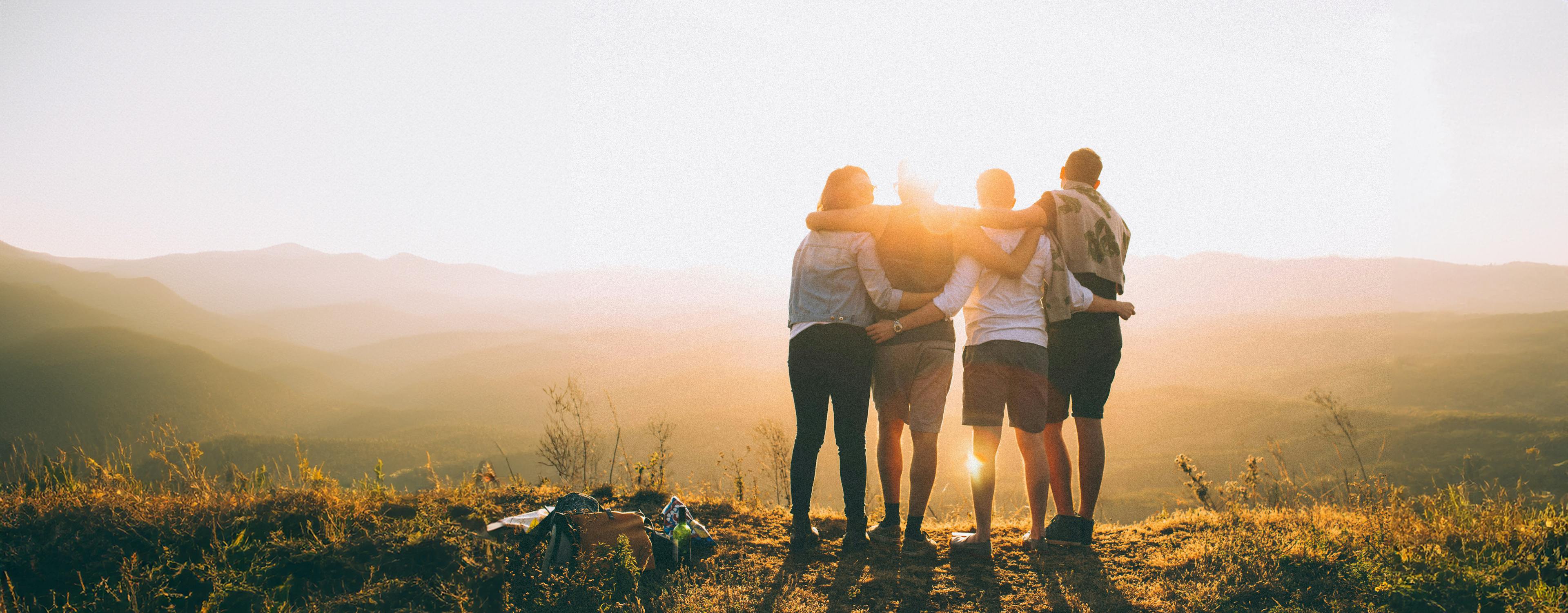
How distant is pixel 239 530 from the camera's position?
4176 millimetres

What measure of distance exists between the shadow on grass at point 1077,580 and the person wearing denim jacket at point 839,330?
1.05m

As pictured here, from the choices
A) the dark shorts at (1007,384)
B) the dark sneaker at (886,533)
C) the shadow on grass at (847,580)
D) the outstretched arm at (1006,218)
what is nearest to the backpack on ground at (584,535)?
the shadow on grass at (847,580)

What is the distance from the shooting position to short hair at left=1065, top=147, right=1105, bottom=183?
450 cm

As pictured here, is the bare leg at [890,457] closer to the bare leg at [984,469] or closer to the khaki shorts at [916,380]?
the khaki shorts at [916,380]

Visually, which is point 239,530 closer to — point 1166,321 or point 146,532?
point 146,532

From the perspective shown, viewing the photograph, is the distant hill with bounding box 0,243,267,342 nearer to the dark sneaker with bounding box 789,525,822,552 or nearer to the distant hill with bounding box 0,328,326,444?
the distant hill with bounding box 0,328,326,444

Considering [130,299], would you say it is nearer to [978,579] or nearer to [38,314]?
[38,314]

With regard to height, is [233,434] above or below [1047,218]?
below

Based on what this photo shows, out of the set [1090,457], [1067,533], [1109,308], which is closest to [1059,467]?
[1090,457]

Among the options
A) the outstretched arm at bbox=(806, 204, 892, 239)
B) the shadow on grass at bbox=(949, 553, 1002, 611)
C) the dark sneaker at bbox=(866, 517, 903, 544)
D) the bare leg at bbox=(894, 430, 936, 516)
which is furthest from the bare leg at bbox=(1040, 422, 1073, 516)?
the outstretched arm at bbox=(806, 204, 892, 239)

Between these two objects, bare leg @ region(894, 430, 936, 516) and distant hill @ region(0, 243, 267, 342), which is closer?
bare leg @ region(894, 430, 936, 516)

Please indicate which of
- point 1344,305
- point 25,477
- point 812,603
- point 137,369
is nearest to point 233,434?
point 137,369

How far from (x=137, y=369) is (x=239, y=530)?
95.8 meters

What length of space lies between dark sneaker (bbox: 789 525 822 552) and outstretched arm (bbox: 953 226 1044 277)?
190cm
